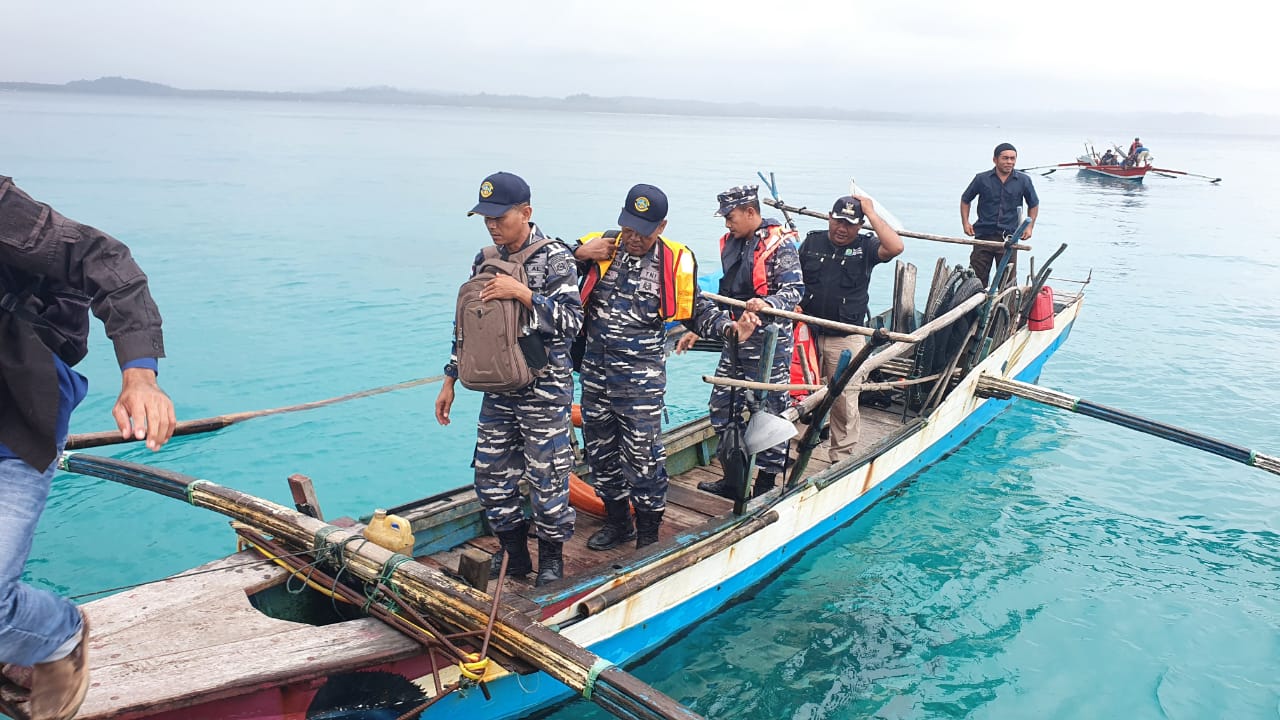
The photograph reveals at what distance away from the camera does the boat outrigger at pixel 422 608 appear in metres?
3.37

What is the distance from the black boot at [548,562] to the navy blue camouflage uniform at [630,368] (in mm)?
700

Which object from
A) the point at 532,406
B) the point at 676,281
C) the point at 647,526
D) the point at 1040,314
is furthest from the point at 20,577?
the point at 1040,314

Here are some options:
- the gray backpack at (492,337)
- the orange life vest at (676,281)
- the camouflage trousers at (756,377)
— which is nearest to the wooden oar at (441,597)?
the gray backpack at (492,337)

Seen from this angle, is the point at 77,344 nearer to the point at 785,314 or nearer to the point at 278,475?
the point at 785,314

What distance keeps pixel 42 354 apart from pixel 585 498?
3.79m

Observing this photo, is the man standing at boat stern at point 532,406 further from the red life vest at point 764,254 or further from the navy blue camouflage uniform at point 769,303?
the red life vest at point 764,254

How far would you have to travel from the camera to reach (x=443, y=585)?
3883mm

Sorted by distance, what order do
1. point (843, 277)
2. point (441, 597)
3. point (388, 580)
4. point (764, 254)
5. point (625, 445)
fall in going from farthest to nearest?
1. point (843, 277)
2. point (764, 254)
3. point (625, 445)
4. point (388, 580)
5. point (441, 597)

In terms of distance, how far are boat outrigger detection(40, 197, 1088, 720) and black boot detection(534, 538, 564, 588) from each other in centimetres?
16

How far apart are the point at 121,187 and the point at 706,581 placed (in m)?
38.6

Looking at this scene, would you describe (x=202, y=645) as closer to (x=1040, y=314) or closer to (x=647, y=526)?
(x=647, y=526)

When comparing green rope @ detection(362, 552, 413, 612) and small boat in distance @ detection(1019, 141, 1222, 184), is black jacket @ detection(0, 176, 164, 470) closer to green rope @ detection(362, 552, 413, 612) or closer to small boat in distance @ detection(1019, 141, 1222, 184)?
green rope @ detection(362, 552, 413, 612)

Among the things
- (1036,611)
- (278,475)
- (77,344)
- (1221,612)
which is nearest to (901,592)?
(1036,611)

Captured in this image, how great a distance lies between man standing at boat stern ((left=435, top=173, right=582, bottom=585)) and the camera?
413 centimetres
